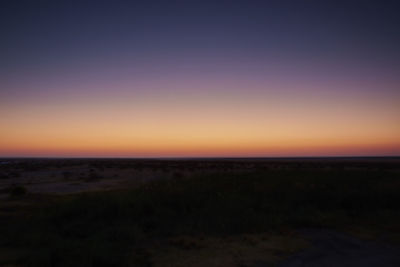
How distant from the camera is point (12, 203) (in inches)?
598

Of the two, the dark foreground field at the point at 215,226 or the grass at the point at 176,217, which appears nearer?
the dark foreground field at the point at 215,226

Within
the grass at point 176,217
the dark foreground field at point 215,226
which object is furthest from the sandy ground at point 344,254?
the grass at point 176,217

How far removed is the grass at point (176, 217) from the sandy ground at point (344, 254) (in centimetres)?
148

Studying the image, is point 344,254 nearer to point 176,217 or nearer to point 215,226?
point 215,226

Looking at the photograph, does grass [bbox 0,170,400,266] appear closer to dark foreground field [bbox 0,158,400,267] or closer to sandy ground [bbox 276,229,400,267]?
dark foreground field [bbox 0,158,400,267]

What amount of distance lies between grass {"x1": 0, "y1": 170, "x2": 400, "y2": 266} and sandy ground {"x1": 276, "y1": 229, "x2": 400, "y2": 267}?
1.48m

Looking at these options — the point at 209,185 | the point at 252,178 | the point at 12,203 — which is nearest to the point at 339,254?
the point at 209,185

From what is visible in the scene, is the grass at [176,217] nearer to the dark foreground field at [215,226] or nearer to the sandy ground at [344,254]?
the dark foreground field at [215,226]

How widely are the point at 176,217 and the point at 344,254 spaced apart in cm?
574

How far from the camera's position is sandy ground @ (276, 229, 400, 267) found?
6570 millimetres

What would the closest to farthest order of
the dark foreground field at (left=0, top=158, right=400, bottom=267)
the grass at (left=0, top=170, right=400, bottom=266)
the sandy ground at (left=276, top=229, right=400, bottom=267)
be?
the sandy ground at (left=276, top=229, right=400, bottom=267) < the dark foreground field at (left=0, top=158, right=400, bottom=267) < the grass at (left=0, top=170, right=400, bottom=266)

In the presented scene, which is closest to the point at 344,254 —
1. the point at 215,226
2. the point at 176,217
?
the point at 215,226

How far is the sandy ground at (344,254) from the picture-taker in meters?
6.57

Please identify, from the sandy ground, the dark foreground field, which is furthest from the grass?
the sandy ground
